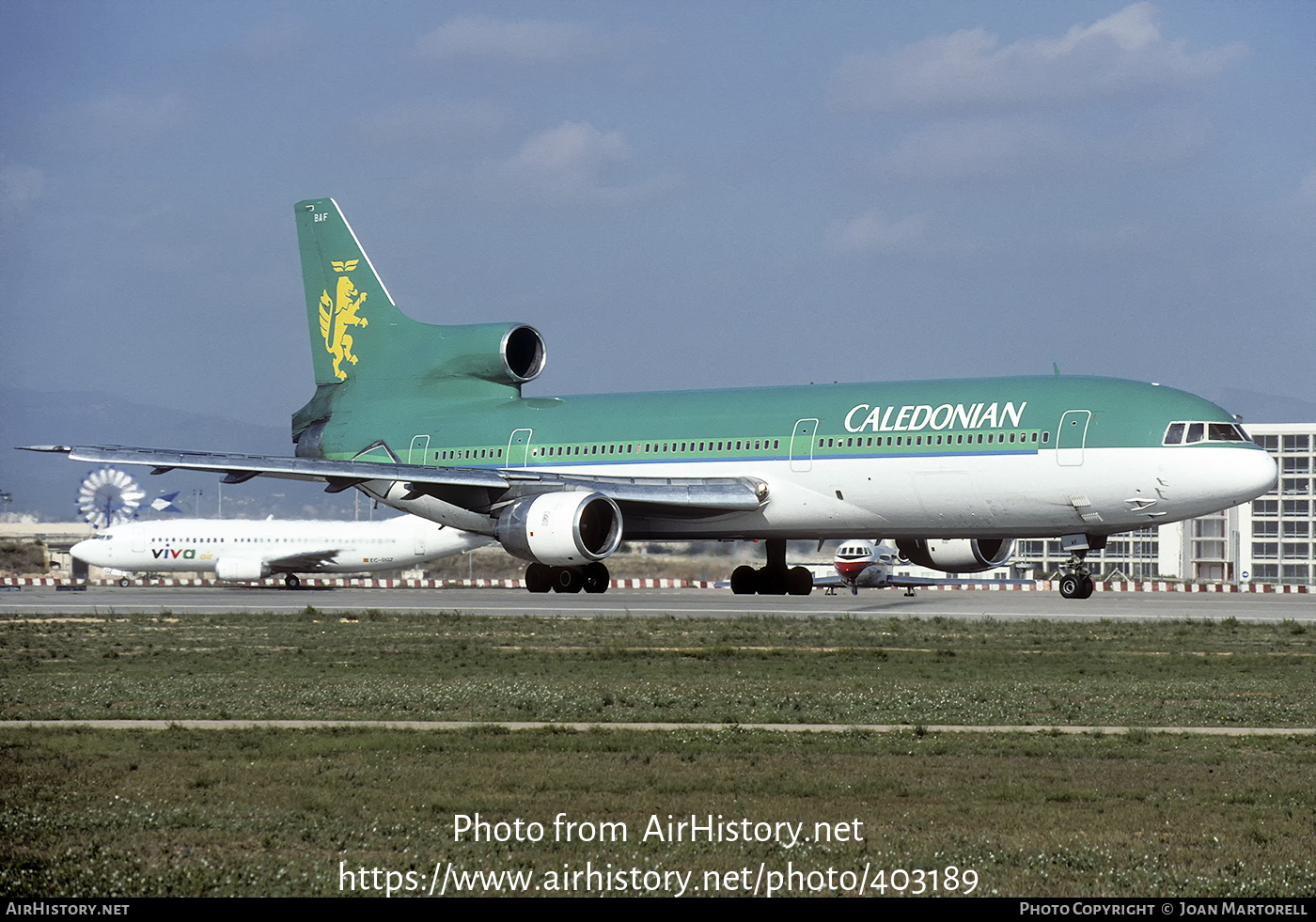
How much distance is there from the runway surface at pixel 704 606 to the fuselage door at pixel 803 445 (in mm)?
3586

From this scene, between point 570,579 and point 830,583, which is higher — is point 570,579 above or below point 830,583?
above

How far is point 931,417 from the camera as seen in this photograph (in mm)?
36281

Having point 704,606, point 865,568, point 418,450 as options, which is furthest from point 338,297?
point 865,568

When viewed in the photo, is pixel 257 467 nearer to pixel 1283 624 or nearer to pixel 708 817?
pixel 1283 624

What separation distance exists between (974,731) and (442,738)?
207 inches

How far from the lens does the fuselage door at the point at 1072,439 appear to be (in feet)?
112

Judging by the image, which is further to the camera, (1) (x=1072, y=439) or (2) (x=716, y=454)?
(2) (x=716, y=454)

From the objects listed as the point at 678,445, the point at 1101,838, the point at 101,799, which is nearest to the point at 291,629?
the point at 678,445

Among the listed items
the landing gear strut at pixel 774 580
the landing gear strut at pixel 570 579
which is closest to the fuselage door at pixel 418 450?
the landing gear strut at pixel 570 579

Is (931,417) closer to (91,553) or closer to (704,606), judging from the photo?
(704,606)

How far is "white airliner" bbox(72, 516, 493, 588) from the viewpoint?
7031cm

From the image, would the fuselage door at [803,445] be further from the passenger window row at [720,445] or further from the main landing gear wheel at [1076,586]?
the main landing gear wheel at [1076,586]

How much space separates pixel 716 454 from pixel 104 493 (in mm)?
80131

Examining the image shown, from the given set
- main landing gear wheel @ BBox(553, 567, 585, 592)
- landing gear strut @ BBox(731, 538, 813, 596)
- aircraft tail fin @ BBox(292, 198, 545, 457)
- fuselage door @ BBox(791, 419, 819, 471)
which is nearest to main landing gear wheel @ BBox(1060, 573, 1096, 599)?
fuselage door @ BBox(791, 419, 819, 471)
